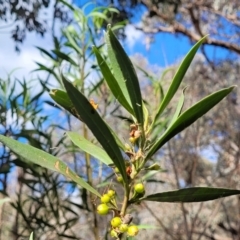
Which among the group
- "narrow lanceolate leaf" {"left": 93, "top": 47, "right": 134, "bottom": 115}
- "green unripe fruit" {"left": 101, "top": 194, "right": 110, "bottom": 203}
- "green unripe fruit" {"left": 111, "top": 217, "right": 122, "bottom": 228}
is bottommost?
"green unripe fruit" {"left": 111, "top": 217, "right": 122, "bottom": 228}

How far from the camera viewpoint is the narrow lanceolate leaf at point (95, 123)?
22.5 inches

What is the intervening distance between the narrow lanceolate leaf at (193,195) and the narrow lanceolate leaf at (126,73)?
0.11 m

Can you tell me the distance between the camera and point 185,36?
27.1ft

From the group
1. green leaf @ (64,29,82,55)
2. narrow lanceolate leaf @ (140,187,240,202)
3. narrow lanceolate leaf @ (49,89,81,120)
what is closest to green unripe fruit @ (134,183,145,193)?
narrow lanceolate leaf @ (140,187,240,202)

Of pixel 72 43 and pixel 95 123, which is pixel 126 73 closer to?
pixel 95 123

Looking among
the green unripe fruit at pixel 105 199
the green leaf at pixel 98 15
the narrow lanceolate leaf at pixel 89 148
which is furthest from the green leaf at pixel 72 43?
the green unripe fruit at pixel 105 199

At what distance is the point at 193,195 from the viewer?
0.68 meters

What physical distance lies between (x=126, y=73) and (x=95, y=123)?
0.12m

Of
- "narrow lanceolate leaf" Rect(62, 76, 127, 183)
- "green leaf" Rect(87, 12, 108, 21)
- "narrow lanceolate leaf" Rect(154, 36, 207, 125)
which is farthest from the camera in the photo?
"green leaf" Rect(87, 12, 108, 21)

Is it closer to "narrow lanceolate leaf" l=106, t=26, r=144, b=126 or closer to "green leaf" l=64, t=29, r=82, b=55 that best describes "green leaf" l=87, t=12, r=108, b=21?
"green leaf" l=64, t=29, r=82, b=55

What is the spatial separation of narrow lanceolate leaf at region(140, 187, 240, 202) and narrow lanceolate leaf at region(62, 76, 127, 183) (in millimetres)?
57

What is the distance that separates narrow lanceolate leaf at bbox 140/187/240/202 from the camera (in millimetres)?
669

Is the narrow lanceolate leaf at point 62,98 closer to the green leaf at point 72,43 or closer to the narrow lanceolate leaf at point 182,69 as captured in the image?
the narrow lanceolate leaf at point 182,69

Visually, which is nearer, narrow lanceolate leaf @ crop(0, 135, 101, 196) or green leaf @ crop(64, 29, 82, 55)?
narrow lanceolate leaf @ crop(0, 135, 101, 196)
